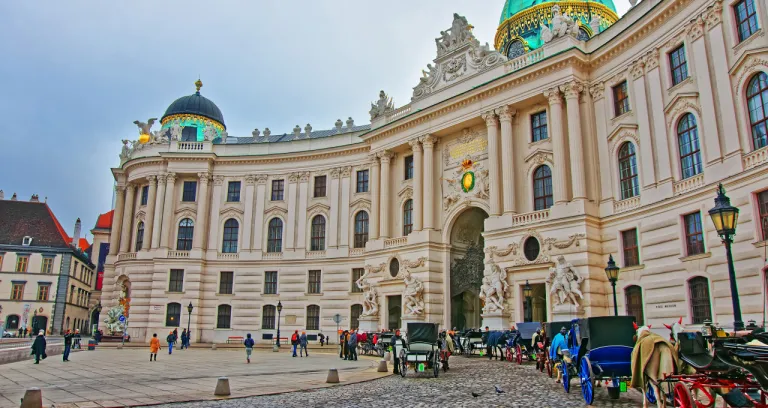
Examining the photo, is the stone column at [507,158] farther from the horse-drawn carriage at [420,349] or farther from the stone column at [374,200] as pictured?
the horse-drawn carriage at [420,349]

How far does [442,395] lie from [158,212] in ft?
134

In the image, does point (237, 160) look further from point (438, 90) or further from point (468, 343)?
point (468, 343)

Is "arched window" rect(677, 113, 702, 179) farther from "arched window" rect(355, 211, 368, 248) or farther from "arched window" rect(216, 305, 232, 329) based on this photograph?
"arched window" rect(216, 305, 232, 329)

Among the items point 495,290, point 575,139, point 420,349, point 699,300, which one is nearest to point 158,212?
point 495,290

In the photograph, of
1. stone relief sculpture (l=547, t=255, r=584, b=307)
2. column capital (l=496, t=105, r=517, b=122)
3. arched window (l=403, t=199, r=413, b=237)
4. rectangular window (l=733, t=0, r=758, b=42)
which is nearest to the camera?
rectangular window (l=733, t=0, r=758, b=42)

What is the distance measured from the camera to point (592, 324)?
12.0m

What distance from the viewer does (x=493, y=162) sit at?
34.7 m

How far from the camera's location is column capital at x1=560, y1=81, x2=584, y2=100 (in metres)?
31.6

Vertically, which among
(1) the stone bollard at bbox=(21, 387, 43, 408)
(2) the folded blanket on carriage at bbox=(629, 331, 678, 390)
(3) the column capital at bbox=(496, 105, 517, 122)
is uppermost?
(3) the column capital at bbox=(496, 105, 517, 122)

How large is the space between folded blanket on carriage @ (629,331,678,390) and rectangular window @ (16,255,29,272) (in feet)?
232

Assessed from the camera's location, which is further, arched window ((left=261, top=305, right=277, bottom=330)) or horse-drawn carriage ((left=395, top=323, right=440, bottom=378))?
arched window ((left=261, top=305, right=277, bottom=330))

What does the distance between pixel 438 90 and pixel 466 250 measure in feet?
36.0

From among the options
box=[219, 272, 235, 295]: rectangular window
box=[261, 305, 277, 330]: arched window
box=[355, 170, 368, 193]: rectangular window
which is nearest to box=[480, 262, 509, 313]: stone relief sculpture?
box=[355, 170, 368, 193]: rectangular window

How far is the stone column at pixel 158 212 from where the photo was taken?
48.5 meters
